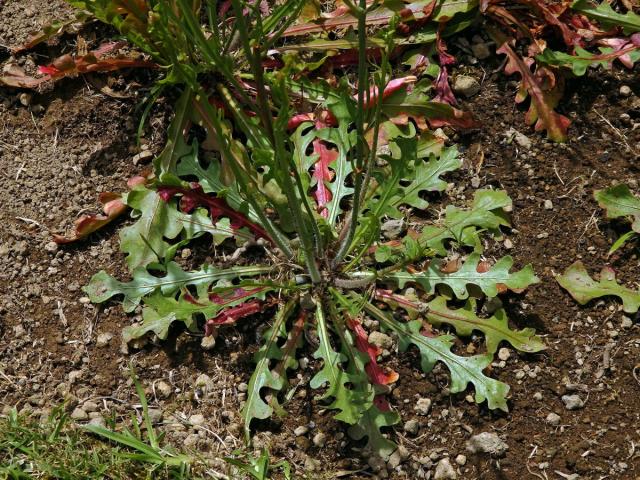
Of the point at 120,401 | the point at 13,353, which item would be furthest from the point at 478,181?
the point at 13,353

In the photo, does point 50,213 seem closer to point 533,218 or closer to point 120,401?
point 120,401

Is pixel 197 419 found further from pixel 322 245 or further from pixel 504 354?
pixel 504 354

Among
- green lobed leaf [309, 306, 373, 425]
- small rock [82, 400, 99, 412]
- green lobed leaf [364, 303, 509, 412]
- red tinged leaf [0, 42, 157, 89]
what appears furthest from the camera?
red tinged leaf [0, 42, 157, 89]

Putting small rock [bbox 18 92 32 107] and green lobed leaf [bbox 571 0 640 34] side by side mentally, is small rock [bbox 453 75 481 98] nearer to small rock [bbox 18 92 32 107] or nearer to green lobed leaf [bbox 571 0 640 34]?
green lobed leaf [bbox 571 0 640 34]

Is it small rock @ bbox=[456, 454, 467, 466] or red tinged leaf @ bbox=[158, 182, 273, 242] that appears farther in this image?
red tinged leaf @ bbox=[158, 182, 273, 242]

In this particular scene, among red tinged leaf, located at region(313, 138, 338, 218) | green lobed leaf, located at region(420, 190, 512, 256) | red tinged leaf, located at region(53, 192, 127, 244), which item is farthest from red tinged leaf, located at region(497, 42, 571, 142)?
red tinged leaf, located at region(53, 192, 127, 244)

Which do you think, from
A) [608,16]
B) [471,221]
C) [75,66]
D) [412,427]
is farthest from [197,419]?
[608,16]
